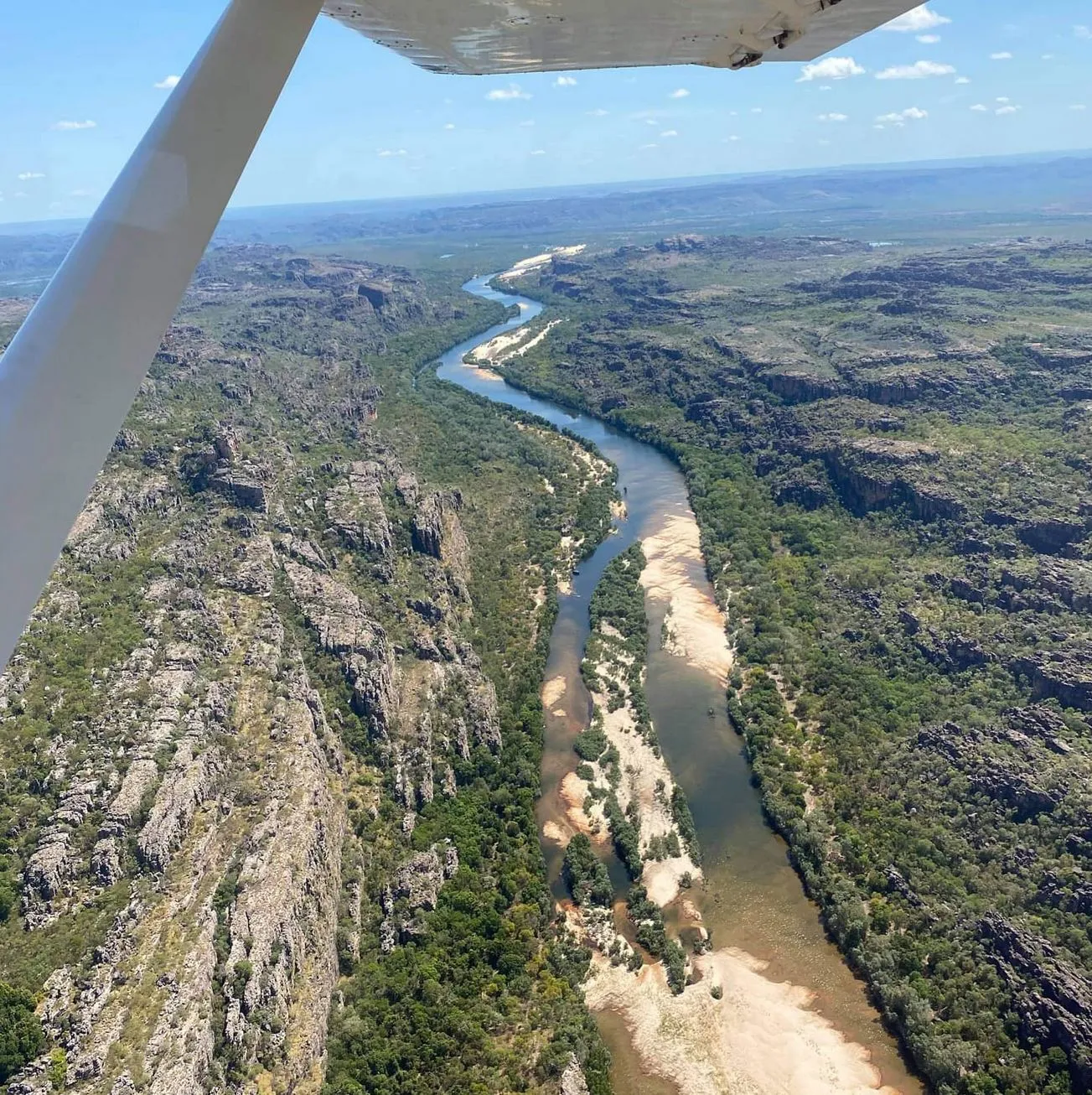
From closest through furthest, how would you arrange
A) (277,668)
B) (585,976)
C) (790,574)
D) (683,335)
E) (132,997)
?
(132,997), (585,976), (277,668), (790,574), (683,335)

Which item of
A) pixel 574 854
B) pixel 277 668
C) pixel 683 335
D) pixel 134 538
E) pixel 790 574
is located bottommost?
pixel 574 854

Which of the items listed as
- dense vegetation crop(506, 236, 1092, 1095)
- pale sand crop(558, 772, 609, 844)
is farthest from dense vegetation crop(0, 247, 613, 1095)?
dense vegetation crop(506, 236, 1092, 1095)

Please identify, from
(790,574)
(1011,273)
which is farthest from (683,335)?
(790,574)

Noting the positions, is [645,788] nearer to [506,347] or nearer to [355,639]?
[355,639]

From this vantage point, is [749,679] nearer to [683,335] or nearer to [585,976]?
[585,976]

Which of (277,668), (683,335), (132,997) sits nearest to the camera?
(132,997)
